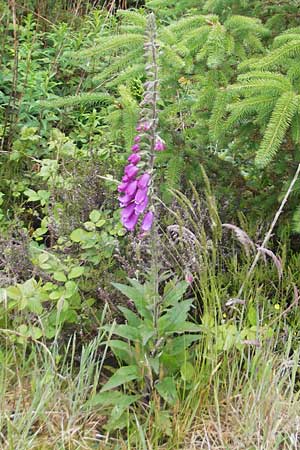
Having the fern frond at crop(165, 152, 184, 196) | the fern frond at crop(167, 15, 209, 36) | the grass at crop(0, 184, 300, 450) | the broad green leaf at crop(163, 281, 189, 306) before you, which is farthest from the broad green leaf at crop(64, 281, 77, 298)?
the fern frond at crop(167, 15, 209, 36)

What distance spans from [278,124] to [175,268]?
744 millimetres

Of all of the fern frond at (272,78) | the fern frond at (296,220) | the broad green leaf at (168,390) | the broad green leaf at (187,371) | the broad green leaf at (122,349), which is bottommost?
the broad green leaf at (168,390)

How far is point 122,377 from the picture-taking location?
7.08 feet

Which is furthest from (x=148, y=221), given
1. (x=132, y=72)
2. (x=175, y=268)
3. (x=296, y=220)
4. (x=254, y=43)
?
(x=254, y=43)

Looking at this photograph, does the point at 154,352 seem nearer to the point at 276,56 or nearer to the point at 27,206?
the point at 276,56

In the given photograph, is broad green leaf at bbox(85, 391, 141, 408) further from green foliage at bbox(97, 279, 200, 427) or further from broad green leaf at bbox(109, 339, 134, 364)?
broad green leaf at bbox(109, 339, 134, 364)

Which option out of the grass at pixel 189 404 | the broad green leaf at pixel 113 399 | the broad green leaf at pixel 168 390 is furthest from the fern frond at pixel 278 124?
the broad green leaf at pixel 113 399

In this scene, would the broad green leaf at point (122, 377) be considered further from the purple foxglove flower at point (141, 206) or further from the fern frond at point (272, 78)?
the fern frond at point (272, 78)

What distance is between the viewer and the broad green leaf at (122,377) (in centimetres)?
213

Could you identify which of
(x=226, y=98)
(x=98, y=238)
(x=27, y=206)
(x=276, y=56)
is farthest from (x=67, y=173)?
(x=276, y=56)

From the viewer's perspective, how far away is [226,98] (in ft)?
8.95

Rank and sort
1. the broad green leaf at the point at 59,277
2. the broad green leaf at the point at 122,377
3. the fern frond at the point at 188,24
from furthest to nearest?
the fern frond at the point at 188,24, the broad green leaf at the point at 59,277, the broad green leaf at the point at 122,377

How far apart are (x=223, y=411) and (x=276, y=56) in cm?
139

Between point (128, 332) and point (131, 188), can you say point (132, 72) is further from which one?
point (128, 332)
